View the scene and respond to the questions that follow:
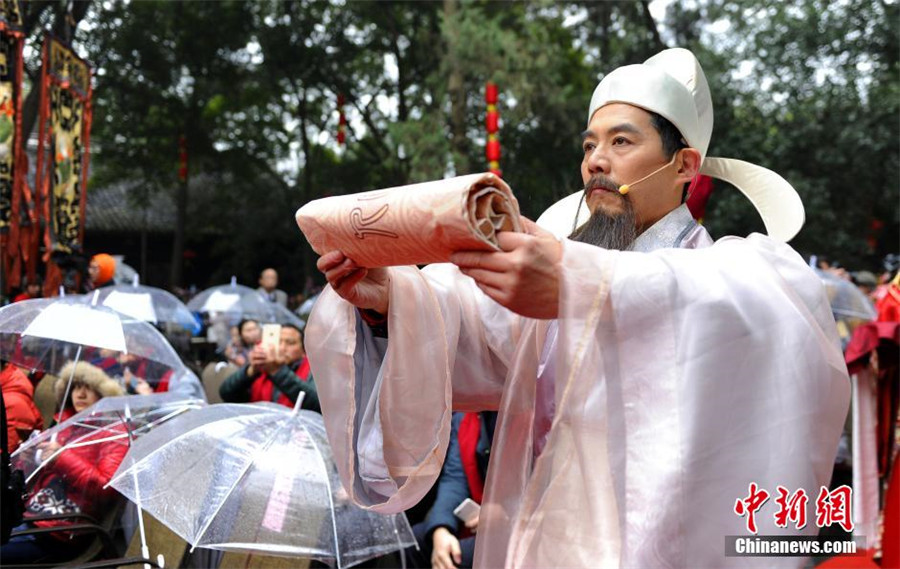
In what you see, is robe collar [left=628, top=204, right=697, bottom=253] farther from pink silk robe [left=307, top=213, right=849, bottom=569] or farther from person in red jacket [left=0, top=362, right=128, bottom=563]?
person in red jacket [left=0, top=362, right=128, bottom=563]

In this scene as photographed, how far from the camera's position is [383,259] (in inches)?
68.1

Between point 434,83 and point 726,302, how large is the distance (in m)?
13.9

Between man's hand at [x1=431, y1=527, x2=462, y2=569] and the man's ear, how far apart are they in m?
1.72

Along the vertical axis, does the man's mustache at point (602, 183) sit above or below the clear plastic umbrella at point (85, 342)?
above

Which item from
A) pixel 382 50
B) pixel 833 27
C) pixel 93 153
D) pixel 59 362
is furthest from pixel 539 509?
pixel 93 153

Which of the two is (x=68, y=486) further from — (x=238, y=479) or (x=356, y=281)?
(x=356, y=281)

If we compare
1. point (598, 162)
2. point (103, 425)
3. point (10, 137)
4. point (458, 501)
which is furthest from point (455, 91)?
point (598, 162)

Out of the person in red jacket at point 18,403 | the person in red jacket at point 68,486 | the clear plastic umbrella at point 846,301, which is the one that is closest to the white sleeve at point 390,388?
the person in red jacket at point 68,486

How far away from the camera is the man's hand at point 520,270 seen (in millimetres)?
1528

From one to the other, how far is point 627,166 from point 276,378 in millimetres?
2747

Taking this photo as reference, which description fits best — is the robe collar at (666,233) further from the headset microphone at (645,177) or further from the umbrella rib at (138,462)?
the umbrella rib at (138,462)

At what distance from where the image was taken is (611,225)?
2.12m

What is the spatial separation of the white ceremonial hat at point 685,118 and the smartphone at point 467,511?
147 centimetres

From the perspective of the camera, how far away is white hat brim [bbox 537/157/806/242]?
2.38 metres
